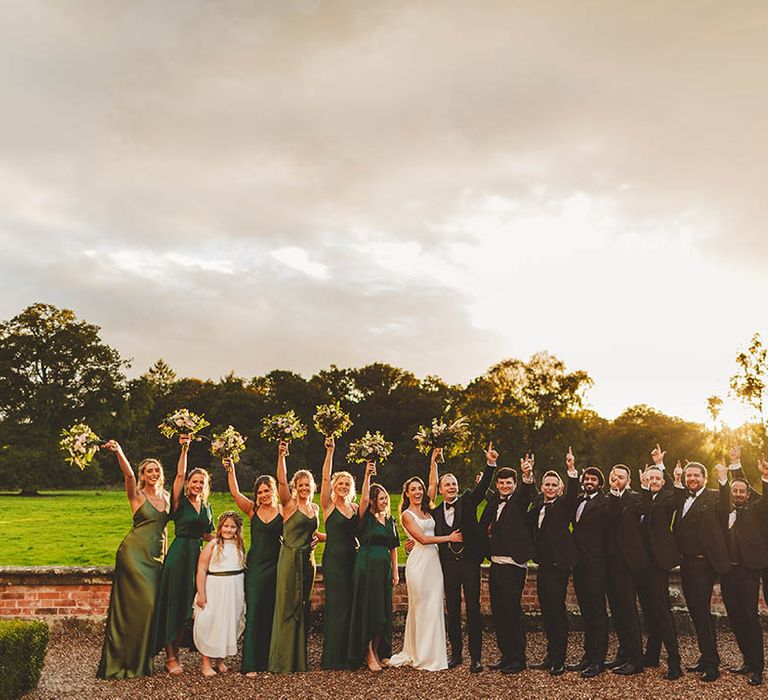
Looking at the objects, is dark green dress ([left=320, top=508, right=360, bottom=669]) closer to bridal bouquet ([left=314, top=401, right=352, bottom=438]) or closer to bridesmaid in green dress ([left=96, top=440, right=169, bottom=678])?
bridal bouquet ([left=314, top=401, right=352, bottom=438])

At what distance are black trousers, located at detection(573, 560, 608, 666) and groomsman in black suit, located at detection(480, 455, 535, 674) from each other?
0.69 m

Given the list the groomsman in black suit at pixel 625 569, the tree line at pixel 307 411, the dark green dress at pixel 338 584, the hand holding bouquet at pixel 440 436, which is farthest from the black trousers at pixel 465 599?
the tree line at pixel 307 411

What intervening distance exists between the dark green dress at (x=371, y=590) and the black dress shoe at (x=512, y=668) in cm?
137

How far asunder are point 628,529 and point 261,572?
4341 millimetres

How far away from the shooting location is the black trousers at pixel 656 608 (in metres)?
7.79

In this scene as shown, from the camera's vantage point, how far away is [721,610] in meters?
10.2

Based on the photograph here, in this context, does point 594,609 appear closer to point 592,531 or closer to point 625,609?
point 625,609

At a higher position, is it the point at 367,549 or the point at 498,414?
the point at 498,414

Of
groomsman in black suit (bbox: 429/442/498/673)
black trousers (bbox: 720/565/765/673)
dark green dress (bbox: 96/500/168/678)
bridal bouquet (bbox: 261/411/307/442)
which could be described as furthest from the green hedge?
black trousers (bbox: 720/565/765/673)

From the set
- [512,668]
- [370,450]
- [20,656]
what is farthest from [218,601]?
[512,668]

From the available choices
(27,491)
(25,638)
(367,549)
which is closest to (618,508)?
(367,549)

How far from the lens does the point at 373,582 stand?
7.92 meters

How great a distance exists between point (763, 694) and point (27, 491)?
36.2 m

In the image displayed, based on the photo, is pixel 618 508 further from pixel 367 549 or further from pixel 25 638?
pixel 25 638
